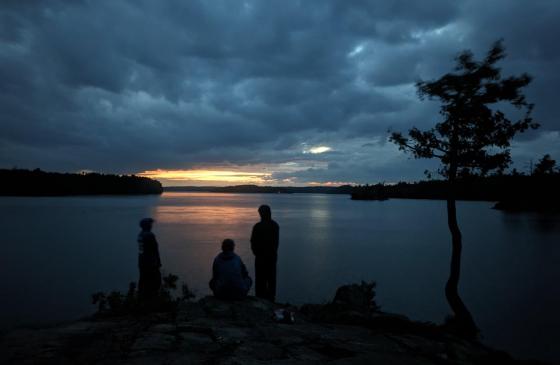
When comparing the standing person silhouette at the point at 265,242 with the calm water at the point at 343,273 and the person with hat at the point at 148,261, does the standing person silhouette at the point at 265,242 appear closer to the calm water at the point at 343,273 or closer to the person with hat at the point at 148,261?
the person with hat at the point at 148,261

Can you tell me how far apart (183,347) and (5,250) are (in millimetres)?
34407

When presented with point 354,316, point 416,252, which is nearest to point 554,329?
point 354,316

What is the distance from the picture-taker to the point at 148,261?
10.6 metres

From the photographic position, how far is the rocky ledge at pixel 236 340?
6.08 metres

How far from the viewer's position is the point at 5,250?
109 ft

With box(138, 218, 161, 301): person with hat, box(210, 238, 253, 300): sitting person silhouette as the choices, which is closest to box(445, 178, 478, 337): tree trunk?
box(210, 238, 253, 300): sitting person silhouette

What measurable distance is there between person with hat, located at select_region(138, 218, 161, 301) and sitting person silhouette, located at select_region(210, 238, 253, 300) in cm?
196

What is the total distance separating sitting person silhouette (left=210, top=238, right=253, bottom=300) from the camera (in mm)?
9305

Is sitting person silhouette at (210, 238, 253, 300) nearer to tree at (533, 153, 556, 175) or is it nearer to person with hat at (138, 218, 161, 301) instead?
person with hat at (138, 218, 161, 301)

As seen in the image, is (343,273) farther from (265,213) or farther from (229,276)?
(229,276)

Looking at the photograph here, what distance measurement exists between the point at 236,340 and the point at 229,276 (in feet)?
8.17

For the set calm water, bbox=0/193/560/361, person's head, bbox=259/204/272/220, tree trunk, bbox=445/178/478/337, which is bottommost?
calm water, bbox=0/193/560/361

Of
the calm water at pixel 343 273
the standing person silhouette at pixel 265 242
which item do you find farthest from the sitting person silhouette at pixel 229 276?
the calm water at pixel 343 273

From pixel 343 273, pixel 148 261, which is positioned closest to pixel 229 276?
pixel 148 261
